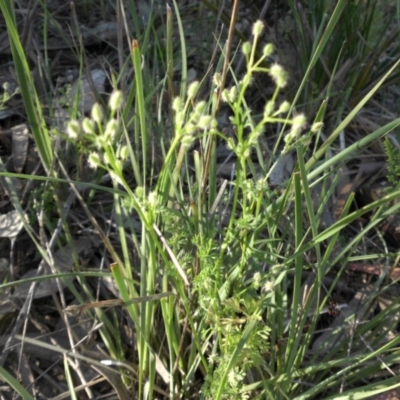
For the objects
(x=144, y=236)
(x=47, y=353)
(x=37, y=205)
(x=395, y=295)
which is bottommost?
(x=47, y=353)

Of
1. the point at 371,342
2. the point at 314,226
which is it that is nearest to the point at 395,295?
the point at 371,342

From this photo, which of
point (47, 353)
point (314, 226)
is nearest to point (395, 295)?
point (314, 226)

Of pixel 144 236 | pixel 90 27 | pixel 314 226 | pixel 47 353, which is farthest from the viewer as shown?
pixel 90 27

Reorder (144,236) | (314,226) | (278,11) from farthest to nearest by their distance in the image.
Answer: (278,11)
(144,236)
(314,226)

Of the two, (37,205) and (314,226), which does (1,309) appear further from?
(314,226)

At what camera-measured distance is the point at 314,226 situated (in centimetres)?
92

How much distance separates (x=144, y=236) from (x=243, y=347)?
0.28 metres

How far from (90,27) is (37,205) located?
3.15ft

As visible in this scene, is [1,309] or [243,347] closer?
[243,347]

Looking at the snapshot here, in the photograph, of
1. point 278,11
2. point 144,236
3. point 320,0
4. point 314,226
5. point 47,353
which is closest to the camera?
point 314,226

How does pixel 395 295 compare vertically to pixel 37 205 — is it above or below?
below

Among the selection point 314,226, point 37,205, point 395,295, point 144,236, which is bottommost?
point 395,295

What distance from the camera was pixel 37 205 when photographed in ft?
4.29

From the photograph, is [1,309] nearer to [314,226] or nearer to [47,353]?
[47,353]
